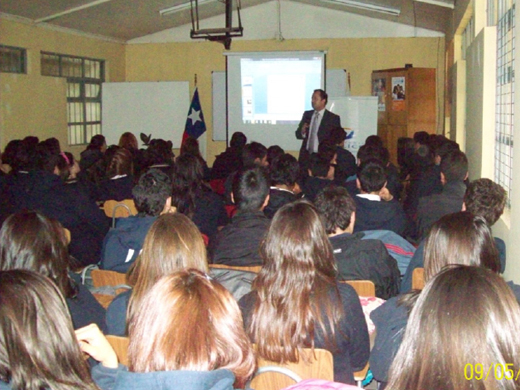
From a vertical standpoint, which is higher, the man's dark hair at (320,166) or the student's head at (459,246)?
the man's dark hair at (320,166)

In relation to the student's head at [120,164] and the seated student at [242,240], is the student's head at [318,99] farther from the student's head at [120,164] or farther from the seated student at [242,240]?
the seated student at [242,240]

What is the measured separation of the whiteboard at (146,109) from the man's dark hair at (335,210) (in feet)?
26.9

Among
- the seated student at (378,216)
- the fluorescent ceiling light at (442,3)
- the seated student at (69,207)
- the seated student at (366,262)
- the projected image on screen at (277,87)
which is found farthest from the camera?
the projected image on screen at (277,87)

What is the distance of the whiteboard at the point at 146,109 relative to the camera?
35.6 feet

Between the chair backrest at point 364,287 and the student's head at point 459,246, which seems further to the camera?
the chair backrest at point 364,287

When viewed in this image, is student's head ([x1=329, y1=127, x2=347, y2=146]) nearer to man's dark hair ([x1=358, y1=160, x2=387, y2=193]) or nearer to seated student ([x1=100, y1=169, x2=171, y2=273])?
man's dark hair ([x1=358, y1=160, x2=387, y2=193])

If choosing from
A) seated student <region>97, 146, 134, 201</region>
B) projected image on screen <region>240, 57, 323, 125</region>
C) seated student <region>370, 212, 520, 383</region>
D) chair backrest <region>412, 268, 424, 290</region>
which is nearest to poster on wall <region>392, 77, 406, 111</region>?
projected image on screen <region>240, 57, 323, 125</region>

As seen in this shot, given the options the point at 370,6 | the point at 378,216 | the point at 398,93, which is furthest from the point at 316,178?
the point at 370,6

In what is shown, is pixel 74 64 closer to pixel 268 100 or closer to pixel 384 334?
pixel 268 100

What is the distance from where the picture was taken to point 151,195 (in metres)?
3.42

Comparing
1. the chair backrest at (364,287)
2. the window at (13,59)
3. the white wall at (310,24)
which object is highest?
the white wall at (310,24)

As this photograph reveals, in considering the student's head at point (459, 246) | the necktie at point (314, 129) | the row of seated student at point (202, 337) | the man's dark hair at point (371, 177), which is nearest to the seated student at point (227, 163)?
the necktie at point (314, 129)

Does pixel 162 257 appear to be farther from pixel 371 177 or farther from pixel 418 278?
pixel 371 177

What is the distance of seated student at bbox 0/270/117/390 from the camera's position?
1.20m
